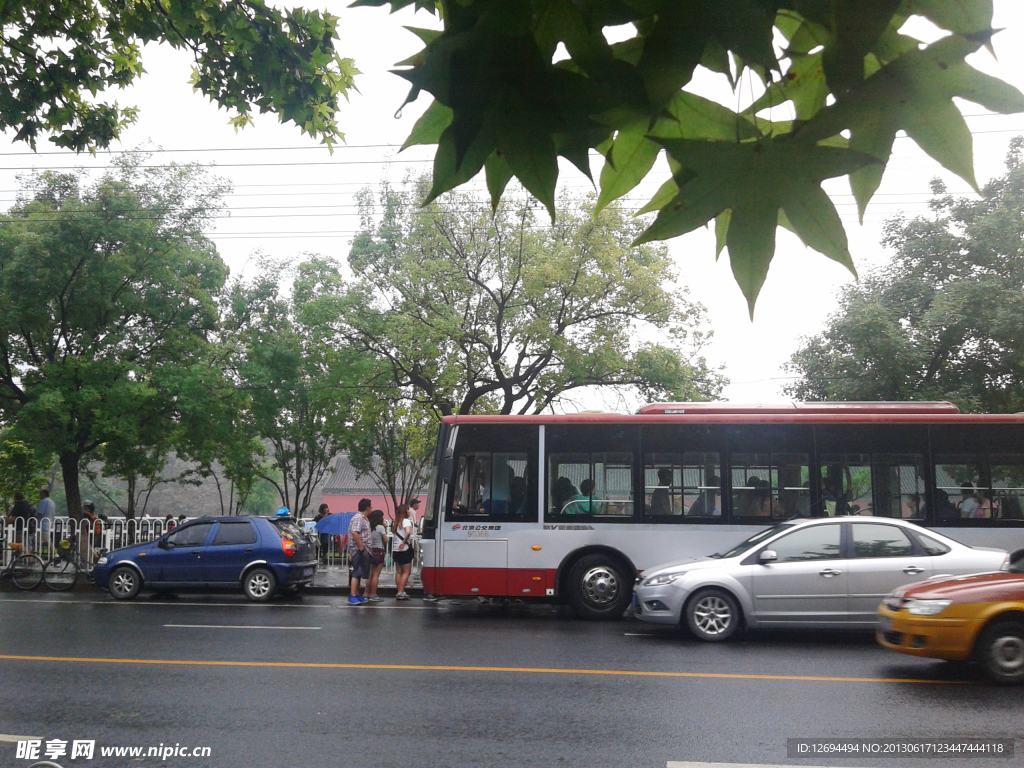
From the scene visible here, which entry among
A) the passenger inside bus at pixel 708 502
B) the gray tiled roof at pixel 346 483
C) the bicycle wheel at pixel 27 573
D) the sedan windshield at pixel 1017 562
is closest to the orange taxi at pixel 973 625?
the sedan windshield at pixel 1017 562

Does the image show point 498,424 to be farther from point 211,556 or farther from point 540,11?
point 540,11

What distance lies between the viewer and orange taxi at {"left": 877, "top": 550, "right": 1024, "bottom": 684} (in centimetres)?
741

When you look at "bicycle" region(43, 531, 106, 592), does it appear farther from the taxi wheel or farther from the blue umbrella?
the taxi wheel

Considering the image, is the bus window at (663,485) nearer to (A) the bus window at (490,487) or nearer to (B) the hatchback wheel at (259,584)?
(A) the bus window at (490,487)

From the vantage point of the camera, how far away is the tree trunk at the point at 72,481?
2059 cm

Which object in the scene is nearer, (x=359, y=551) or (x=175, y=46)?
(x=175, y=46)

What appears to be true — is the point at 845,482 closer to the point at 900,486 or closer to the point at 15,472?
the point at 900,486

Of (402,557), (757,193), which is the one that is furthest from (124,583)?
(757,193)

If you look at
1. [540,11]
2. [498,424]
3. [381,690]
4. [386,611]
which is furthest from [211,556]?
[540,11]

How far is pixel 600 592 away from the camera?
473 inches

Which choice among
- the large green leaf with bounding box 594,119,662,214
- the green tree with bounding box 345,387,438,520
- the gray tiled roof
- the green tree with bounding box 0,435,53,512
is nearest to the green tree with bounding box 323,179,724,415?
the green tree with bounding box 345,387,438,520

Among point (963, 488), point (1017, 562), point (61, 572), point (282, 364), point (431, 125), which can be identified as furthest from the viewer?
point (282, 364)

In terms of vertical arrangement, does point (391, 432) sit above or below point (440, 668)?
above

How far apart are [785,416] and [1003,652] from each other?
16.3 ft
